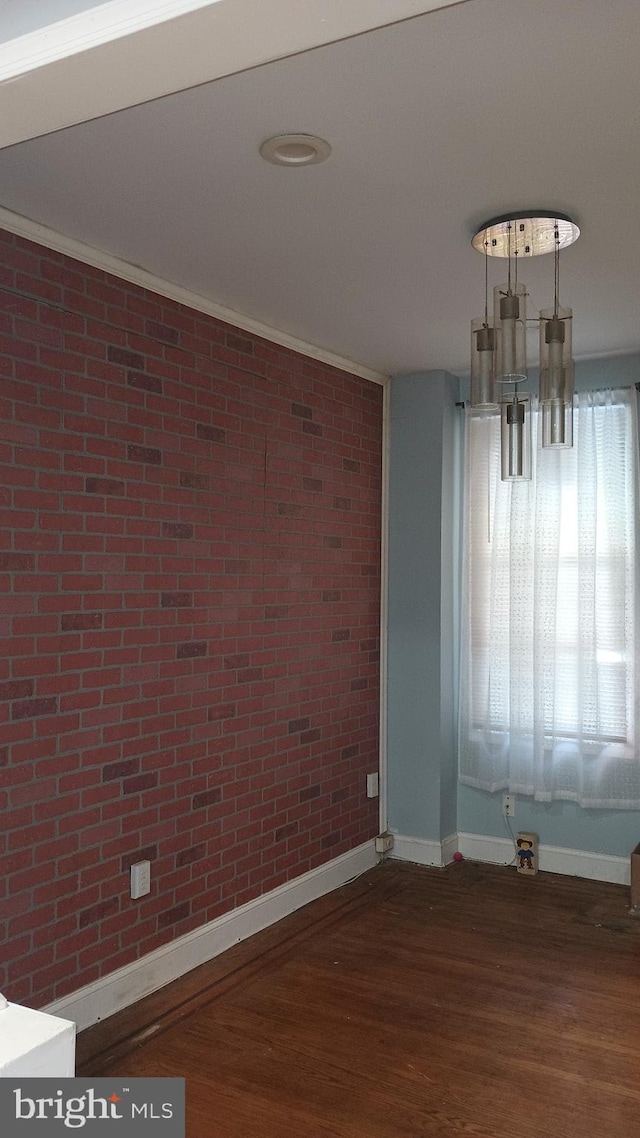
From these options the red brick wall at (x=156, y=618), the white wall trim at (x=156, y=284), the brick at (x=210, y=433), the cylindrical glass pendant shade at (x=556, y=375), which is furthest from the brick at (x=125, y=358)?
the cylindrical glass pendant shade at (x=556, y=375)

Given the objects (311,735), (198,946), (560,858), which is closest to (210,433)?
(311,735)

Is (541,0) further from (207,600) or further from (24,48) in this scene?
(207,600)

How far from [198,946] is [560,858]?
1964mm

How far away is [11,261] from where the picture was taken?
2.71 metres

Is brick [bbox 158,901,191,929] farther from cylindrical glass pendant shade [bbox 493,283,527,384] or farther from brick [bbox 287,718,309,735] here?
cylindrical glass pendant shade [bbox 493,283,527,384]

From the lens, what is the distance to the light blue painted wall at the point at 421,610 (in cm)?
464

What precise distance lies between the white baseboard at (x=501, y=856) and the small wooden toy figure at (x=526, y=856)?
7cm

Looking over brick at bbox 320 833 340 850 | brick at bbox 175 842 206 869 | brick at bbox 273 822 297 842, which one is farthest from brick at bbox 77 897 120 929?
brick at bbox 320 833 340 850

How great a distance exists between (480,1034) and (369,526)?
2.45m

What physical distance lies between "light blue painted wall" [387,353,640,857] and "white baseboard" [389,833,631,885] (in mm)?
43

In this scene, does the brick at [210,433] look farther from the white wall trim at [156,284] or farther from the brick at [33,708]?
the brick at [33,708]

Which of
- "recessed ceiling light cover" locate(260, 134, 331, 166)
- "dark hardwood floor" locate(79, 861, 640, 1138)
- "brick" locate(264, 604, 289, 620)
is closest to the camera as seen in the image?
"recessed ceiling light cover" locate(260, 134, 331, 166)

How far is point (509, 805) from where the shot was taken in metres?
4.64

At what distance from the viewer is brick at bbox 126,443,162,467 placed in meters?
3.13
